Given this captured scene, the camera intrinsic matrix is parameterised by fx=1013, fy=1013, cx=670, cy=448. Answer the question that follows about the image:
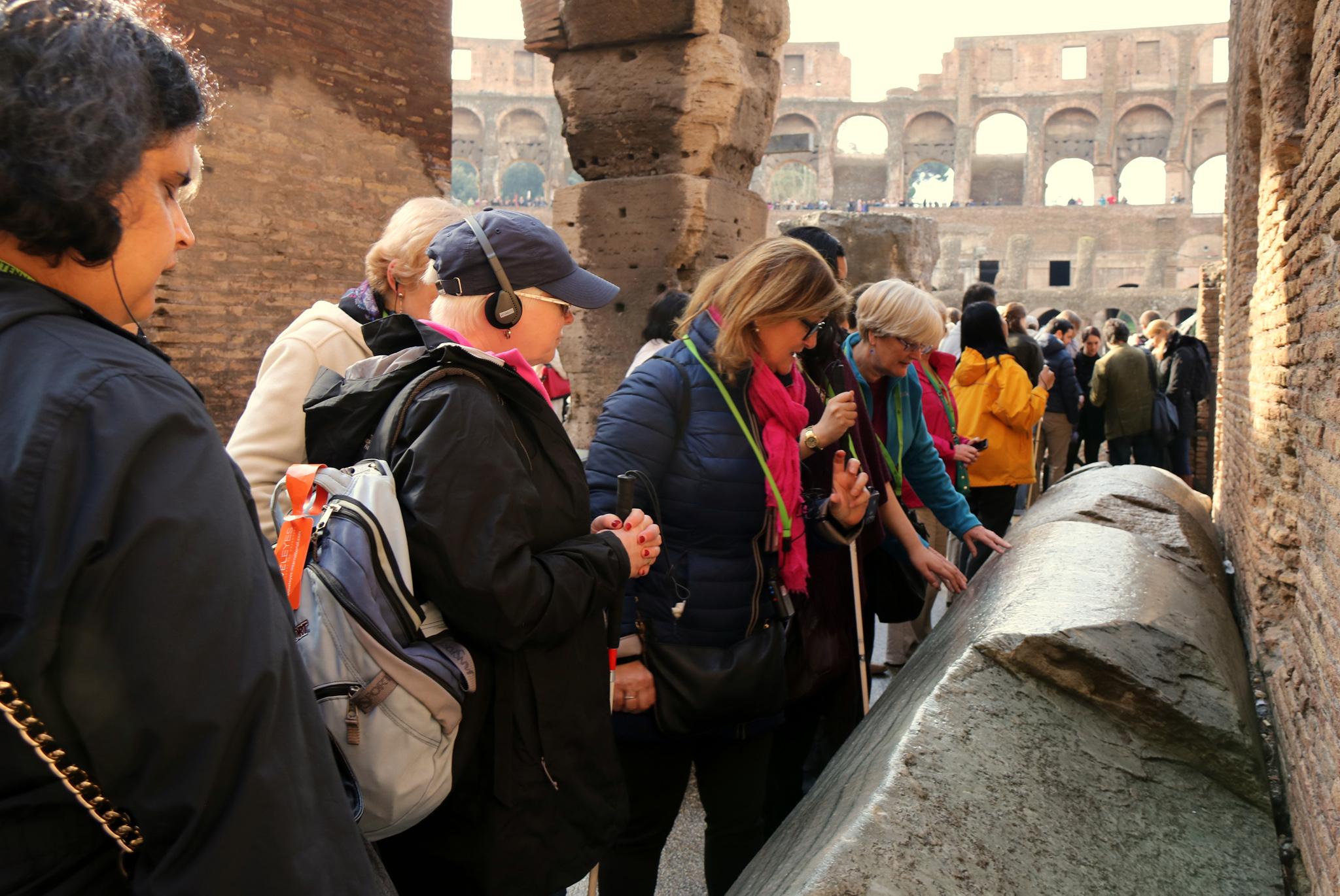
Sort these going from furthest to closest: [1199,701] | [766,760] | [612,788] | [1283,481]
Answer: [1283,481] < [766,760] < [1199,701] < [612,788]

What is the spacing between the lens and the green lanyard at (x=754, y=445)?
234 centimetres

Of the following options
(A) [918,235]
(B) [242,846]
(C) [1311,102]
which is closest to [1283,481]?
(C) [1311,102]

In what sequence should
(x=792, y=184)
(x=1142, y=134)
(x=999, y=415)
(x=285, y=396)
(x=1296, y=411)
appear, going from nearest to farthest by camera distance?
(x=285, y=396)
(x=1296, y=411)
(x=999, y=415)
(x=1142, y=134)
(x=792, y=184)

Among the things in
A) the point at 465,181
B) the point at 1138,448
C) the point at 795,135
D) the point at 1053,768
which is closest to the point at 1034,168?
the point at 795,135

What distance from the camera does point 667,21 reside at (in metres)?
5.28

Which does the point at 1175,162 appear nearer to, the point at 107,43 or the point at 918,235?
the point at 918,235

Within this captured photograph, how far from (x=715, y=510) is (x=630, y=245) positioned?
3.53m

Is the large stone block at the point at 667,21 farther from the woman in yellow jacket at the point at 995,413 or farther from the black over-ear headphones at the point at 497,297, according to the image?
the black over-ear headphones at the point at 497,297

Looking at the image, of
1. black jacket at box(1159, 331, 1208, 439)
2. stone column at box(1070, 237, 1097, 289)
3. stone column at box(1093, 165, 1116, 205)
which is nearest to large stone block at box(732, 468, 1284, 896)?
black jacket at box(1159, 331, 1208, 439)

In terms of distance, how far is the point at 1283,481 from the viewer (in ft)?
10.5

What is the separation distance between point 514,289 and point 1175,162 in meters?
48.0

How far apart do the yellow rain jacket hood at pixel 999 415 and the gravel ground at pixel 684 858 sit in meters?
2.17

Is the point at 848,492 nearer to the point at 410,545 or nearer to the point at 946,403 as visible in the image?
Result: the point at 410,545

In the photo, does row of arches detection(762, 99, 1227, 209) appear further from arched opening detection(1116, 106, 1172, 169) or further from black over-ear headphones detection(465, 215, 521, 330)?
black over-ear headphones detection(465, 215, 521, 330)
